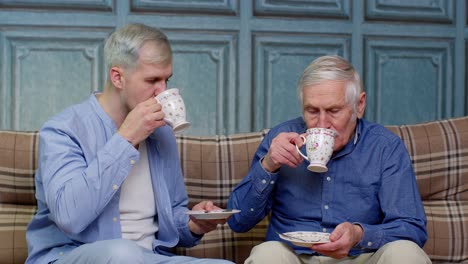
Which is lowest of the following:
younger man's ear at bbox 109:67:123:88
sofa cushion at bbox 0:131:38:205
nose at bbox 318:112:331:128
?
sofa cushion at bbox 0:131:38:205

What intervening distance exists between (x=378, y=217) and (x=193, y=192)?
65cm

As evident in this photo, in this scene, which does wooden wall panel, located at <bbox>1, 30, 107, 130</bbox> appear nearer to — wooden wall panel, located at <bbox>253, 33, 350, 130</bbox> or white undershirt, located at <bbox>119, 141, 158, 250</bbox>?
wooden wall panel, located at <bbox>253, 33, 350, 130</bbox>

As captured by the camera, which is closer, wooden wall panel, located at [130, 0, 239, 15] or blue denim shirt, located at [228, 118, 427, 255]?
blue denim shirt, located at [228, 118, 427, 255]

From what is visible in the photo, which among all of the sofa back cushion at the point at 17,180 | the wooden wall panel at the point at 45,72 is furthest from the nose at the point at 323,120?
the wooden wall panel at the point at 45,72

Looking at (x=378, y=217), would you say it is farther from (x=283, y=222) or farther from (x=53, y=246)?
(x=53, y=246)

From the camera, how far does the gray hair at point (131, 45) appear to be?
2.27m

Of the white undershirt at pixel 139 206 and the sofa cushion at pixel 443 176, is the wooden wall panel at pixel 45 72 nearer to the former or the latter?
the white undershirt at pixel 139 206

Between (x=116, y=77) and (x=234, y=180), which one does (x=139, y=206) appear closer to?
(x=116, y=77)

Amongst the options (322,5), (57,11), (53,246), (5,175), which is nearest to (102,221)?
(53,246)

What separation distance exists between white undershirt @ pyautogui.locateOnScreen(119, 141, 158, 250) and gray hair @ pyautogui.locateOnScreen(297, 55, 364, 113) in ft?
1.73

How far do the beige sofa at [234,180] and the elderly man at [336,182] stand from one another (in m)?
0.24

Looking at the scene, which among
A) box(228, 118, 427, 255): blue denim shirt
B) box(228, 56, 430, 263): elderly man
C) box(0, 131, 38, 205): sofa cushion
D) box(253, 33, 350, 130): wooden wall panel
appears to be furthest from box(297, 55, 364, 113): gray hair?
box(253, 33, 350, 130): wooden wall panel

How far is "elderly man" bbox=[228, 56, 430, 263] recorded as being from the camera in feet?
7.70

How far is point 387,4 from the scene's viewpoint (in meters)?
3.60
